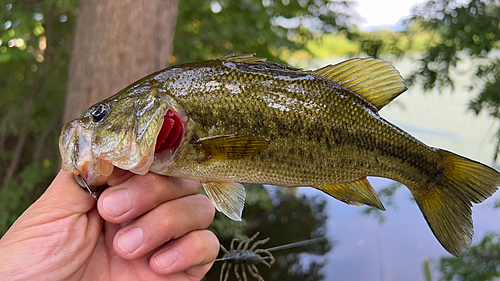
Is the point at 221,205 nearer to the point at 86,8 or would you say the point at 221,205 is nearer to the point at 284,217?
the point at 86,8

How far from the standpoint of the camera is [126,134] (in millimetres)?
1128

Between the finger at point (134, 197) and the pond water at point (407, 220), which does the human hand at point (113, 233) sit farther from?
the pond water at point (407, 220)

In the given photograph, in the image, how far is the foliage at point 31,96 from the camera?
3.52 metres

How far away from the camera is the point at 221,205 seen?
1.23m

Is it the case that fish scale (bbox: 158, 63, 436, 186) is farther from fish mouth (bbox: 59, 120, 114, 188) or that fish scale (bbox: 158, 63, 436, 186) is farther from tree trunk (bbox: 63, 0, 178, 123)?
tree trunk (bbox: 63, 0, 178, 123)

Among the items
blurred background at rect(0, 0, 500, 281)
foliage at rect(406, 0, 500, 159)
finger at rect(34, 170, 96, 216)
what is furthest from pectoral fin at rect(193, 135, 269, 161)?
foliage at rect(406, 0, 500, 159)

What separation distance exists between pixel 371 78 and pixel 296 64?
4.22 meters

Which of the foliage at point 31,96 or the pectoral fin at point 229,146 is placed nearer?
the pectoral fin at point 229,146

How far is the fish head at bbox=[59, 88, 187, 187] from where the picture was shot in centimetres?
111

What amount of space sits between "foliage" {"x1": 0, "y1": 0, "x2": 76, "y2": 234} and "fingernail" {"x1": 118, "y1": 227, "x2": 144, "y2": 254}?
270cm

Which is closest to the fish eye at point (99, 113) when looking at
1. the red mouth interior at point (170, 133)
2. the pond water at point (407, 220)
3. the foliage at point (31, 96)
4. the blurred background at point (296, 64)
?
the red mouth interior at point (170, 133)

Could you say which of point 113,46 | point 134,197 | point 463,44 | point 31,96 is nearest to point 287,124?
point 134,197

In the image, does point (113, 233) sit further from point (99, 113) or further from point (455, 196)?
point (455, 196)

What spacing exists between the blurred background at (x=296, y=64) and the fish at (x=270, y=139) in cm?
177
